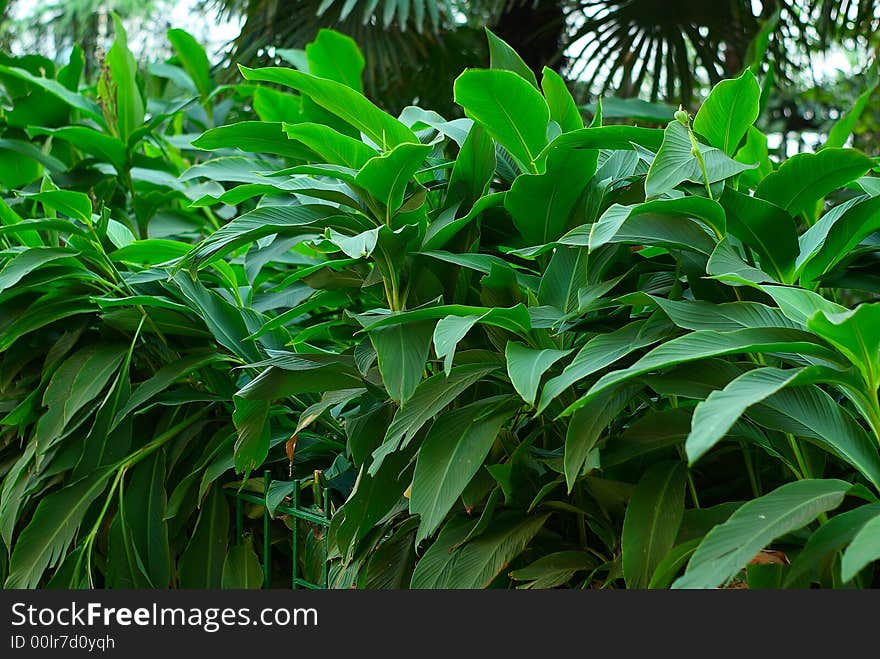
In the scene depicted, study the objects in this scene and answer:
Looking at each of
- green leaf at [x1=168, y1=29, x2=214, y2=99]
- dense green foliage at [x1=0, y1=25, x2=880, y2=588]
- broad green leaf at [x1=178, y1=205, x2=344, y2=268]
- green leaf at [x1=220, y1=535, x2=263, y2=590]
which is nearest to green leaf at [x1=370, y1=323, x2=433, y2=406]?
dense green foliage at [x1=0, y1=25, x2=880, y2=588]

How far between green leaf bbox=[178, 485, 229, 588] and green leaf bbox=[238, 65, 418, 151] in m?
0.68

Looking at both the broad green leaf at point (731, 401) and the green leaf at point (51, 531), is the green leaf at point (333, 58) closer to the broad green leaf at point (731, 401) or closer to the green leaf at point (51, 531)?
the green leaf at point (51, 531)

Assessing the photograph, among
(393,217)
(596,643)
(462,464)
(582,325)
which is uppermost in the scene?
(393,217)

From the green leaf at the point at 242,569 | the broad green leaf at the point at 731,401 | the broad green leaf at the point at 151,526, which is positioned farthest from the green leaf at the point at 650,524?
the broad green leaf at the point at 151,526

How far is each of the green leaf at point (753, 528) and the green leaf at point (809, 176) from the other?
36 centimetres

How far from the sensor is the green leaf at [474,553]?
1.08m

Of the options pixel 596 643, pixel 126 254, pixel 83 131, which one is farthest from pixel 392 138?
pixel 83 131

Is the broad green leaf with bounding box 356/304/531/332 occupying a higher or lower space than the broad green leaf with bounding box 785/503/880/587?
higher

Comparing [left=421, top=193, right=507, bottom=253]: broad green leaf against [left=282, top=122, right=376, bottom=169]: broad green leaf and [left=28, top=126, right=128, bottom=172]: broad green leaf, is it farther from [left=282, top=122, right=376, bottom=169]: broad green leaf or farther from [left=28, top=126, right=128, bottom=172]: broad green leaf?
[left=28, top=126, right=128, bottom=172]: broad green leaf

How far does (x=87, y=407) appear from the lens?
158 cm

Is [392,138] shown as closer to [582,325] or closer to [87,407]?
[582,325]

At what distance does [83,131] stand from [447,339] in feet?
4.80

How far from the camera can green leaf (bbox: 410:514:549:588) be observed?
108 cm

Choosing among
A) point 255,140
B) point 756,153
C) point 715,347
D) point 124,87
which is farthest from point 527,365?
point 124,87
